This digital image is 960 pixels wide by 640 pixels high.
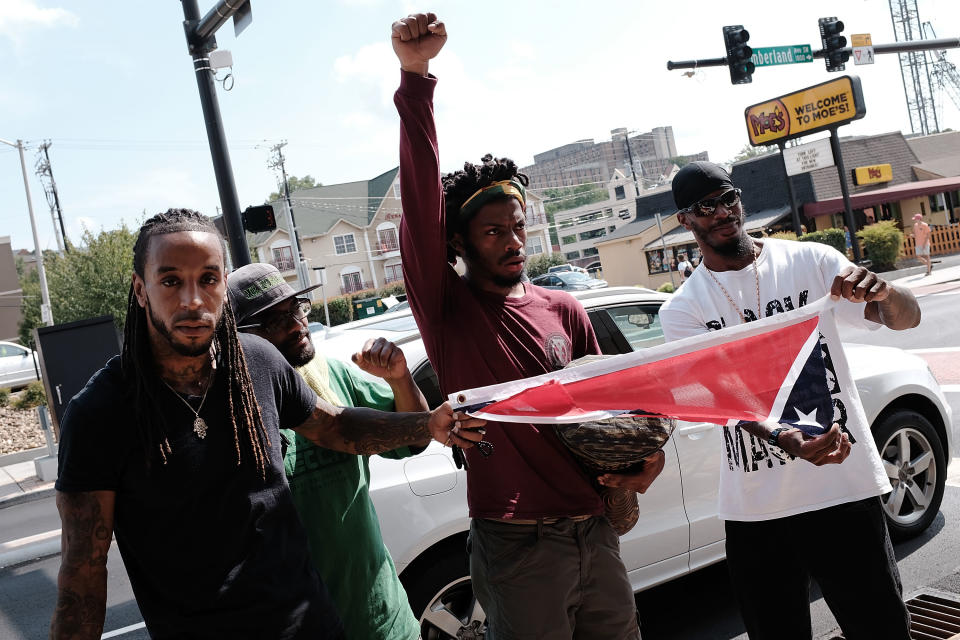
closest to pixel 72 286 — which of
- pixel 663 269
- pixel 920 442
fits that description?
pixel 663 269

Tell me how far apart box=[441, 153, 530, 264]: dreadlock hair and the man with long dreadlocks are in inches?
32.9

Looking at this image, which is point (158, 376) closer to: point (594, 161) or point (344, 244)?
point (344, 244)

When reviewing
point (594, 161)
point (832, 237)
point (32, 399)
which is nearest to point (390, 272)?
point (832, 237)

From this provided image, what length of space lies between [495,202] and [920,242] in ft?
78.6

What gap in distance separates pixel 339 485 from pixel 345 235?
210 ft

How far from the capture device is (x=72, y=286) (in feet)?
103

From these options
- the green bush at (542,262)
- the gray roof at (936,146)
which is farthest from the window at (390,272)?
the gray roof at (936,146)

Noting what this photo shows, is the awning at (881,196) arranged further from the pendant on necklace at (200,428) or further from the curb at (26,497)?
the pendant on necklace at (200,428)

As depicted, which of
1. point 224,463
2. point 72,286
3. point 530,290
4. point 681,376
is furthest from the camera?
point 72,286

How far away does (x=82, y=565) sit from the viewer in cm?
180

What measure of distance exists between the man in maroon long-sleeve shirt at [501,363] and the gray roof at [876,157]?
37332mm

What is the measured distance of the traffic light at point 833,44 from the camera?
17.0 meters

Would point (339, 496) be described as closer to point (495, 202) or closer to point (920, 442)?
point (495, 202)

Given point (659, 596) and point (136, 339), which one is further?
point (659, 596)
